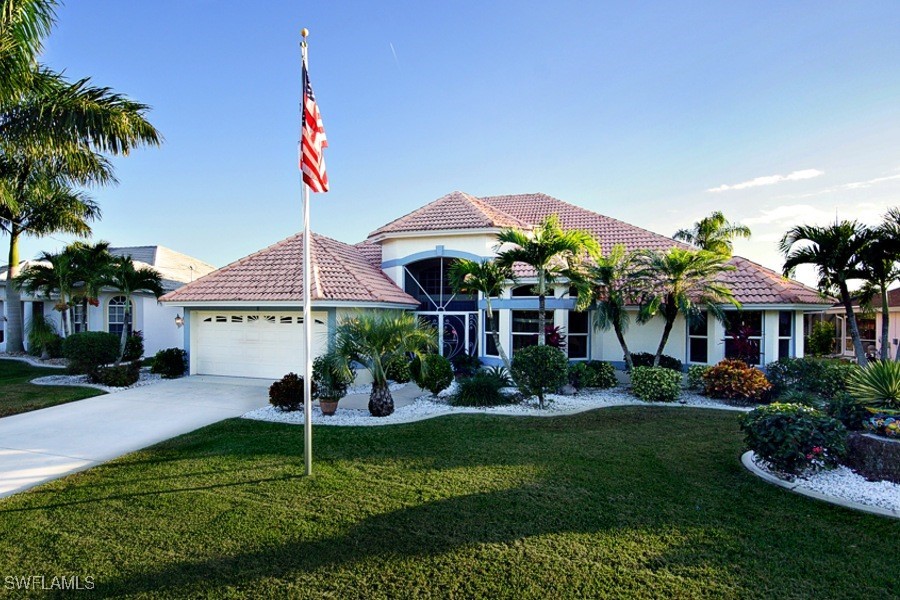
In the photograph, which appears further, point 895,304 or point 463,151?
point 895,304

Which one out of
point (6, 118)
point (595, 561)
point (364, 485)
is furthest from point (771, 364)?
point (6, 118)

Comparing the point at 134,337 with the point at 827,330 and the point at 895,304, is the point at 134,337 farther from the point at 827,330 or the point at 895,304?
the point at 895,304

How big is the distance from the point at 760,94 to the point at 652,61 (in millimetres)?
3167

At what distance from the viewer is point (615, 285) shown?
1397 cm

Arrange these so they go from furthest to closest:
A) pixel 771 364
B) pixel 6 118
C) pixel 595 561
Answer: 1. pixel 771 364
2. pixel 6 118
3. pixel 595 561

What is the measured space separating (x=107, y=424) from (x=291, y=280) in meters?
6.96

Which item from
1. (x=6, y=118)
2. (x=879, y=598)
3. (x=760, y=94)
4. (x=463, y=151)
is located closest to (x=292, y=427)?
(x=879, y=598)

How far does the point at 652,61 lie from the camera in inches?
504

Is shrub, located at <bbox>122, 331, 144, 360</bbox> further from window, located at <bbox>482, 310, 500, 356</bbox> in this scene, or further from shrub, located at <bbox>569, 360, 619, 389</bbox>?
shrub, located at <bbox>569, 360, 619, 389</bbox>

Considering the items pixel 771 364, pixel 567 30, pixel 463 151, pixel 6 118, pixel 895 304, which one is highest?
pixel 567 30

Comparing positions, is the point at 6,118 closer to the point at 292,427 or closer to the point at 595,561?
the point at 292,427

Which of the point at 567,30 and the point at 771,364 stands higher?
the point at 567,30

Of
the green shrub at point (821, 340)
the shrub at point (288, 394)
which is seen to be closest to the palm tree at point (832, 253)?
the shrub at point (288, 394)

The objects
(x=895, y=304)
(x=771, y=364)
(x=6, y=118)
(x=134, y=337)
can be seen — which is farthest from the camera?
(x=895, y=304)
